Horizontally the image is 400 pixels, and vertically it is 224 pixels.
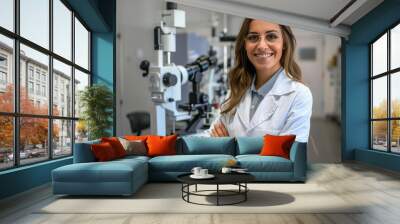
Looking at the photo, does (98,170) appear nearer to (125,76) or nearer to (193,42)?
(125,76)

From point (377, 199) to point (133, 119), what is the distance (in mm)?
5076

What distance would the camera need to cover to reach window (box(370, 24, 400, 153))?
681 centimetres

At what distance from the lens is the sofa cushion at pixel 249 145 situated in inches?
225

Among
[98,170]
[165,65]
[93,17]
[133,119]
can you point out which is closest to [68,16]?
[93,17]

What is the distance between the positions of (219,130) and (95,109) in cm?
198

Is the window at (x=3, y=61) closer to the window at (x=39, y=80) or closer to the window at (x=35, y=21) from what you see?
the window at (x=39, y=80)

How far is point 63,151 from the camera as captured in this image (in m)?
6.35

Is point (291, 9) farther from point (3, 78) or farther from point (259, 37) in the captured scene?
point (3, 78)

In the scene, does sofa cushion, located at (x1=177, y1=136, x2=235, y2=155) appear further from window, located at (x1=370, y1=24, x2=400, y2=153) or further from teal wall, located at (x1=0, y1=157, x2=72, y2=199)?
window, located at (x1=370, y1=24, x2=400, y2=153)

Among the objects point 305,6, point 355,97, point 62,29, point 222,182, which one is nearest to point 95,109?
point 62,29

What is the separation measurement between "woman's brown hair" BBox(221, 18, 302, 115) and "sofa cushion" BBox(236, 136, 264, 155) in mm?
1059

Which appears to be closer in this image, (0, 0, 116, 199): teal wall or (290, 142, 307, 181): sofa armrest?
(290, 142, 307, 181): sofa armrest

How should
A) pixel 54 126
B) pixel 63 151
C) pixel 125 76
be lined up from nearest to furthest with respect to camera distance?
pixel 54 126, pixel 63 151, pixel 125 76

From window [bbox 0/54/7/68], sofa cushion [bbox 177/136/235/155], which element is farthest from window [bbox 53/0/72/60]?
sofa cushion [bbox 177/136/235/155]
